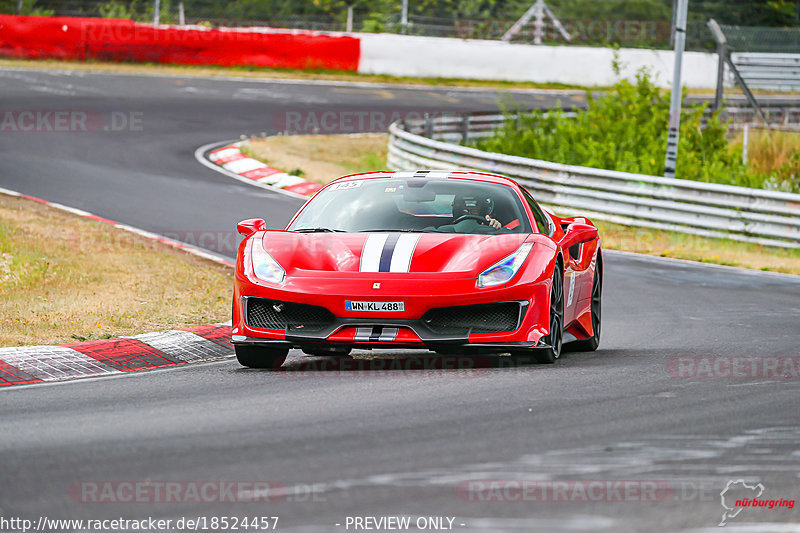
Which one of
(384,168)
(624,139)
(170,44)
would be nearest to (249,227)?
(384,168)

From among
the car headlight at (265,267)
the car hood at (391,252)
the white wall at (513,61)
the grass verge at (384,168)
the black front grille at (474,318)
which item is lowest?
the grass verge at (384,168)

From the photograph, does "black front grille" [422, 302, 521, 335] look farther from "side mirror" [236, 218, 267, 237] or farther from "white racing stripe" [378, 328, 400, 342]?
"side mirror" [236, 218, 267, 237]

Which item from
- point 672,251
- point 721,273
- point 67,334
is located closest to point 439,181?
point 67,334

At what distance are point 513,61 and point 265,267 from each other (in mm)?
33124

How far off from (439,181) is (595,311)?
1656 millimetres

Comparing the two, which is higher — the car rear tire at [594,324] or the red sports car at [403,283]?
the red sports car at [403,283]

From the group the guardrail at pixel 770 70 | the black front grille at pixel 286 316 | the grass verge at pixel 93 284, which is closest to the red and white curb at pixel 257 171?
the grass verge at pixel 93 284

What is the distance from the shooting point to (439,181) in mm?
9000

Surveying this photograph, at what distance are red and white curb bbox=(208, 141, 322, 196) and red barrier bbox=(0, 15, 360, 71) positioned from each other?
12.5 meters

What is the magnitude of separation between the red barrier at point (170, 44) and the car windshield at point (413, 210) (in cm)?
2818

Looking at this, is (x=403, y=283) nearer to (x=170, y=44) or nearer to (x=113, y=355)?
(x=113, y=355)

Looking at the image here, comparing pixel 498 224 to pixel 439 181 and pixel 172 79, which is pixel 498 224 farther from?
pixel 172 79

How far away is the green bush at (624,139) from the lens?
23109 mm

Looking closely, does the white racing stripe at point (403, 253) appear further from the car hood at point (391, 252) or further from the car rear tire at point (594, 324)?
the car rear tire at point (594, 324)
